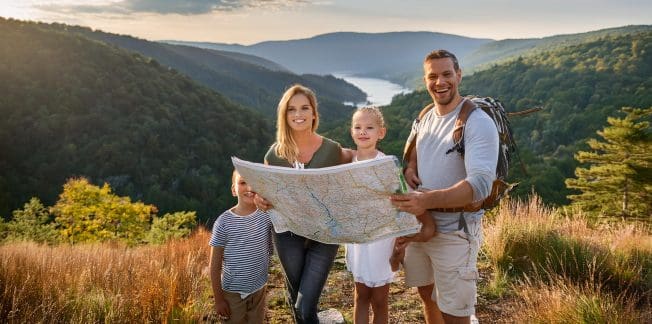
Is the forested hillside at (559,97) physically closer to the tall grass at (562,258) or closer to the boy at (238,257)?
the tall grass at (562,258)

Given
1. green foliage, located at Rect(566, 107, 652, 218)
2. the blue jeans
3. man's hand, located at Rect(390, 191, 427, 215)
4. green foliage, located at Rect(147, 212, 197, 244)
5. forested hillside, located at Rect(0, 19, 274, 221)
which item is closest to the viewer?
man's hand, located at Rect(390, 191, 427, 215)

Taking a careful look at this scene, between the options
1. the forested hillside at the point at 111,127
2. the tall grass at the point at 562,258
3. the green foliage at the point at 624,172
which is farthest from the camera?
the forested hillside at the point at 111,127

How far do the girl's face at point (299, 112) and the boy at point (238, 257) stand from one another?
1.50ft

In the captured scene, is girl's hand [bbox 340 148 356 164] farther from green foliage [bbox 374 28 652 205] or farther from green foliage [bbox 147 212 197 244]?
green foliage [bbox 374 28 652 205]

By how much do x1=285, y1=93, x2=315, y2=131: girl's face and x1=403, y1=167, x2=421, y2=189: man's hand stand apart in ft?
2.24

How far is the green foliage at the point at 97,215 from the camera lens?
14391 millimetres

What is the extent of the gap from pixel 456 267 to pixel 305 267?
0.83 m

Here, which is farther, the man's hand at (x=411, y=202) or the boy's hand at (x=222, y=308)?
A: the boy's hand at (x=222, y=308)

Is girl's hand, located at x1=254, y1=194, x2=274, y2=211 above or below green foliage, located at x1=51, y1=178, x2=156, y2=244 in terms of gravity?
above

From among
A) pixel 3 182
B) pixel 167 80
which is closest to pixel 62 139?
pixel 3 182

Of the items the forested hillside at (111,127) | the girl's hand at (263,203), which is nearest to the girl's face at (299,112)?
the girl's hand at (263,203)

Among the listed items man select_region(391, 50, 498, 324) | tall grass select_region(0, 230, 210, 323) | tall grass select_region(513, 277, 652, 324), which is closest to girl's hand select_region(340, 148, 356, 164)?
man select_region(391, 50, 498, 324)

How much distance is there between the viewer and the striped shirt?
254 centimetres

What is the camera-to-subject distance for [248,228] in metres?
2.56
